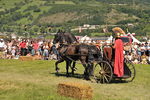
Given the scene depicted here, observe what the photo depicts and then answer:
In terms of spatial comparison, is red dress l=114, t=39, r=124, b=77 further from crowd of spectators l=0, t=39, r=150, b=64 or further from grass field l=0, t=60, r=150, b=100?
crowd of spectators l=0, t=39, r=150, b=64

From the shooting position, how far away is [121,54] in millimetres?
14555

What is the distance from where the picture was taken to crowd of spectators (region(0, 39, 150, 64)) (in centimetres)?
2562

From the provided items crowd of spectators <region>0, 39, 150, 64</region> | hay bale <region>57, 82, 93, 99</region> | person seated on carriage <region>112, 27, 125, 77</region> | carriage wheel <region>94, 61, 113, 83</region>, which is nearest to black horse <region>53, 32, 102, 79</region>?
carriage wheel <region>94, 61, 113, 83</region>

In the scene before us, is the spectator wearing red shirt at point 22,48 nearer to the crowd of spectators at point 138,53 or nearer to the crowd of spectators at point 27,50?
the crowd of spectators at point 27,50

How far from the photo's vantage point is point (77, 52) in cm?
1642

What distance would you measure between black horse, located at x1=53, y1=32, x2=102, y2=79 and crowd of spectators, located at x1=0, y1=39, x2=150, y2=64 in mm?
8825

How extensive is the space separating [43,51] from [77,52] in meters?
13.1

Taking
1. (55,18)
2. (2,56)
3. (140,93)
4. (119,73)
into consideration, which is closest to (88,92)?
(140,93)

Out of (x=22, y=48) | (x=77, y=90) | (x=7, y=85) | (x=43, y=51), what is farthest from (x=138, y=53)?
(x=77, y=90)

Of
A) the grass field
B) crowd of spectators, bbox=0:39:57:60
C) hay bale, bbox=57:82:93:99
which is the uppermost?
hay bale, bbox=57:82:93:99

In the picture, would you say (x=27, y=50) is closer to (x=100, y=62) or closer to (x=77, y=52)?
(x=77, y=52)

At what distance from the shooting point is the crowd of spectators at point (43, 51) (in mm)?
25620

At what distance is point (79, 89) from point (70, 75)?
272 inches

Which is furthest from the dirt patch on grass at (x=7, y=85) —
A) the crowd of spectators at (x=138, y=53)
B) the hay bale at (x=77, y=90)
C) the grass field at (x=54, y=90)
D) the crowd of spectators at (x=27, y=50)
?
the crowd of spectators at (x=27, y=50)
